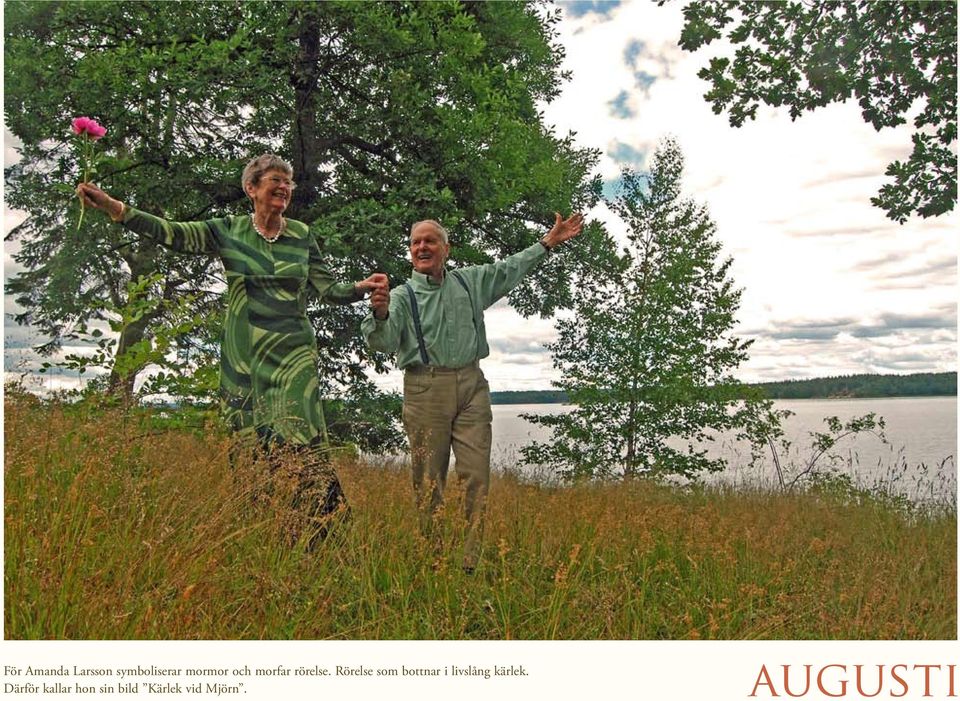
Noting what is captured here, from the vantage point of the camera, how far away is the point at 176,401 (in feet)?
22.4

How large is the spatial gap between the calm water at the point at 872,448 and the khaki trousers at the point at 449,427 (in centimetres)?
187

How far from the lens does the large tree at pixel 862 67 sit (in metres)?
6.86

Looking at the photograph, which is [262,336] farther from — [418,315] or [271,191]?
[418,315]

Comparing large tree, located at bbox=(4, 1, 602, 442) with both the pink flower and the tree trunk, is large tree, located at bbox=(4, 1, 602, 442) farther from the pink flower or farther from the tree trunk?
the pink flower

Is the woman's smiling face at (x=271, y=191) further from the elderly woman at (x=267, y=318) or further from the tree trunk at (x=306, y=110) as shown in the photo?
the tree trunk at (x=306, y=110)

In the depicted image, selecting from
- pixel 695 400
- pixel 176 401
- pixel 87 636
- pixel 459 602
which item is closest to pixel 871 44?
pixel 695 400

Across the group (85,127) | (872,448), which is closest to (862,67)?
(872,448)

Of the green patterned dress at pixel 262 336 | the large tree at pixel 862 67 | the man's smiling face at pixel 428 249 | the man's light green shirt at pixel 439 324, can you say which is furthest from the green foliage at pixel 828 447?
the green patterned dress at pixel 262 336

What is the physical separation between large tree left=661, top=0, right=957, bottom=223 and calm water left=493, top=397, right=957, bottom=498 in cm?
219

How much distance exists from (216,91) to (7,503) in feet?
18.9

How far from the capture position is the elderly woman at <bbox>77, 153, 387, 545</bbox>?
14.5ft

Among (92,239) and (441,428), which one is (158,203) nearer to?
(92,239)
